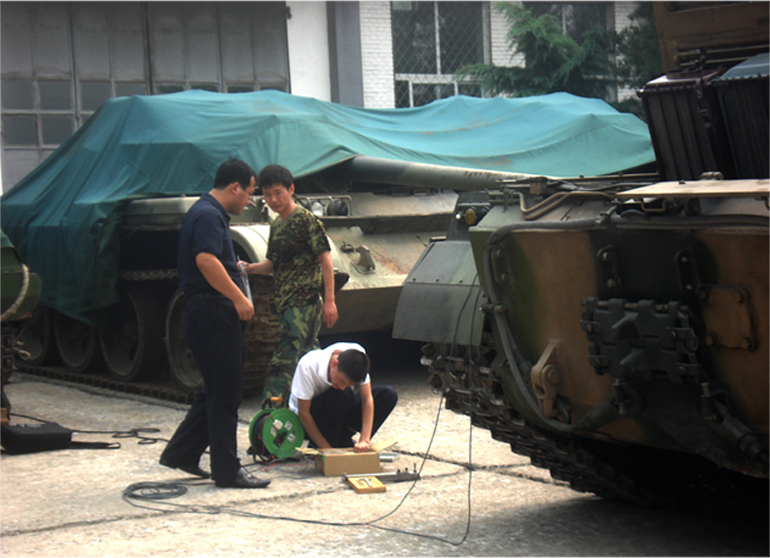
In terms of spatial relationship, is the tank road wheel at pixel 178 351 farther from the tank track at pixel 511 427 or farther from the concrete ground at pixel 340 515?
the tank track at pixel 511 427

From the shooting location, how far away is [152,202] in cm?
840

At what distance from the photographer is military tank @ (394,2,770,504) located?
337cm

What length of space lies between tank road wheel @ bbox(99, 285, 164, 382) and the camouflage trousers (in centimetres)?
308

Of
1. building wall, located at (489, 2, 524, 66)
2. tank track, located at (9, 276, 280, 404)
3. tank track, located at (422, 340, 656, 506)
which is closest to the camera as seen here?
tank track, located at (422, 340, 656, 506)

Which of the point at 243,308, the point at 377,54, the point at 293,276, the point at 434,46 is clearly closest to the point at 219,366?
the point at 243,308

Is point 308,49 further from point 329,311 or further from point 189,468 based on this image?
point 189,468

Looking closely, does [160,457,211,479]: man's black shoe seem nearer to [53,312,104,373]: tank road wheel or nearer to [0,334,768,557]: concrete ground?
[0,334,768,557]: concrete ground

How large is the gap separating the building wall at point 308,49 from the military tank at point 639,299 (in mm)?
10731

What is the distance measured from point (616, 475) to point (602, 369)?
3.19 feet

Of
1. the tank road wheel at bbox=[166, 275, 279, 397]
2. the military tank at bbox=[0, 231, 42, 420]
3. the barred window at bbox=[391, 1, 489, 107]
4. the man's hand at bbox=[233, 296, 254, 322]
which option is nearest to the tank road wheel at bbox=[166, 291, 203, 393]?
the tank road wheel at bbox=[166, 275, 279, 397]

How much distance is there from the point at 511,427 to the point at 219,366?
5.04 ft

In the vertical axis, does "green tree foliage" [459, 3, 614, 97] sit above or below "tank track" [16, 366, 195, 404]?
above

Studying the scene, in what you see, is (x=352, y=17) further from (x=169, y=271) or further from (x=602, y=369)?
(x=602, y=369)

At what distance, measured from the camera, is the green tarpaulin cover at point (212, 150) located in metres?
8.66
